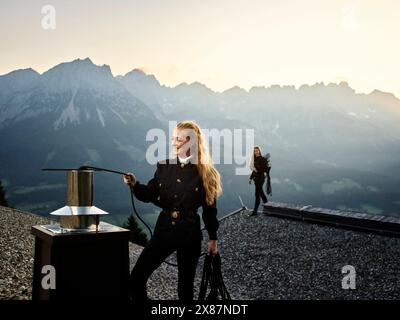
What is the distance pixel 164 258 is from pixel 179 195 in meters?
0.74

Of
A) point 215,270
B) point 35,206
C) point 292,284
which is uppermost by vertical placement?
point 215,270

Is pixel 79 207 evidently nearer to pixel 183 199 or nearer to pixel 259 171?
pixel 183 199

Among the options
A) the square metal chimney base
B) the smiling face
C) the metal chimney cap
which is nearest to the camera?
the square metal chimney base

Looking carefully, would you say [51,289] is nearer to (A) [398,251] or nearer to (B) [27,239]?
(B) [27,239]

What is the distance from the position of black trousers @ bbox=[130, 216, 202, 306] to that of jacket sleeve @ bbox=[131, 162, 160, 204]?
0.43m

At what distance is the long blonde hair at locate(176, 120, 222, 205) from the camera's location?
4676 mm

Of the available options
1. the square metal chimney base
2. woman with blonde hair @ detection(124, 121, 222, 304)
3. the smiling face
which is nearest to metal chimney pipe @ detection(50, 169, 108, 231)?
the square metal chimney base

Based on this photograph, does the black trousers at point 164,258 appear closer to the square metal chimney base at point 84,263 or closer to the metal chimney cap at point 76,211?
the square metal chimney base at point 84,263

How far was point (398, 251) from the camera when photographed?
11.9m

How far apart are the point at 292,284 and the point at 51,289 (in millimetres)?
7711

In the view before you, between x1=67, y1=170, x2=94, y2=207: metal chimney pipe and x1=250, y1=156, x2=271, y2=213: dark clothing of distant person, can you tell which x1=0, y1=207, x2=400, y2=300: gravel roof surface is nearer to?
x1=250, y1=156, x2=271, y2=213: dark clothing of distant person

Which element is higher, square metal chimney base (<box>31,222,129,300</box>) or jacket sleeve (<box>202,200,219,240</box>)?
jacket sleeve (<box>202,200,219,240</box>)

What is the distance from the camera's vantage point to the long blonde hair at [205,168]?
468 cm
